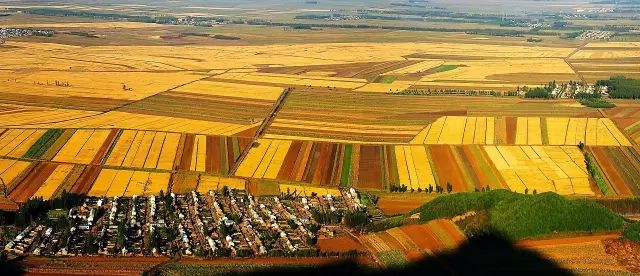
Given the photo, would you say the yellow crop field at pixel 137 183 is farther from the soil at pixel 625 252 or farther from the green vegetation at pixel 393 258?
the soil at pixel 625 252

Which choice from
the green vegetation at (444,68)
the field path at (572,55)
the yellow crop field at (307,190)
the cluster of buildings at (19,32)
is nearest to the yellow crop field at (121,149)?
the yellow crop field at (307,190)

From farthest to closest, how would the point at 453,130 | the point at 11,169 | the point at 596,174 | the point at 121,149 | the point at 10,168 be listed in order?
the point at 453,130
the point at 121,149
the point at 596,174
the point at 10,168
the point at 11,169

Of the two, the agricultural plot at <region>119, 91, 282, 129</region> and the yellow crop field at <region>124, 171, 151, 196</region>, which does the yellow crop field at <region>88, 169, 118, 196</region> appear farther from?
the agricultural plot at <region>119, 91, 282, 129</region>

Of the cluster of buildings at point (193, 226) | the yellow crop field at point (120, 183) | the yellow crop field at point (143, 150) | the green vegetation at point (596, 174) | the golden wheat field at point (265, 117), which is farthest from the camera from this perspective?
the yellow crop field at point (143, 150)

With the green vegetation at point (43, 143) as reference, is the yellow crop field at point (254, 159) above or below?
above

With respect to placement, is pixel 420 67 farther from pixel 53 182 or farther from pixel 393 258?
pixel 393 258

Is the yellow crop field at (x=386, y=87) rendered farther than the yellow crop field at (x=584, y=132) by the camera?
Yes

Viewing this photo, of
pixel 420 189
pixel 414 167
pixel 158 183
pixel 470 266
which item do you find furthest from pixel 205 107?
pixel 470 266

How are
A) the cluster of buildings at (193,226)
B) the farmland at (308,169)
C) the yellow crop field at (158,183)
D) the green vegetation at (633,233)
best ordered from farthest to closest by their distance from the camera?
the yellow crop field at (158,183), the green vegetation at (633,233), the farmland at (308,169), the cluster of buildings at (193,226)
